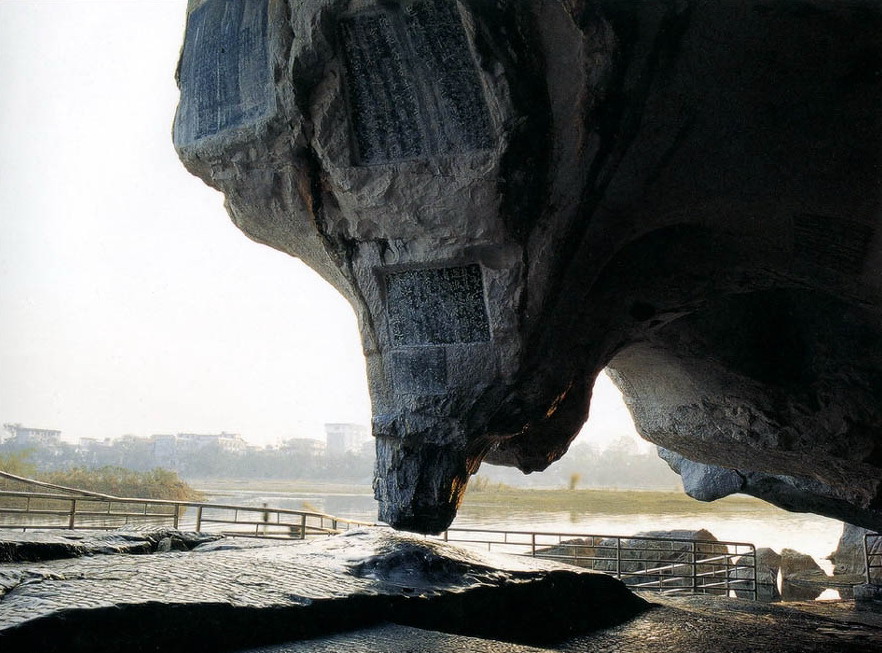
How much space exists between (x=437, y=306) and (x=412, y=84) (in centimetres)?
111

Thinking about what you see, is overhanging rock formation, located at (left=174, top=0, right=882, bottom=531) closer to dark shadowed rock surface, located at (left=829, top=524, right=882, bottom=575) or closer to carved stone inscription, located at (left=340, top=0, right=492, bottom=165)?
carved stone inscription, located at (left=340, top=0, right=492, bottom=165)

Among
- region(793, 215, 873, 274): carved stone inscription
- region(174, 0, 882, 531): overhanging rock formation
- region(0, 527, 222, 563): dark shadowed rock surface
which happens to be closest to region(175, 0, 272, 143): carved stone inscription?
region(174, 0, 882, 531): overhanging rock formation

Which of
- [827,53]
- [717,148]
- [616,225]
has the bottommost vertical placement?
[616,225]

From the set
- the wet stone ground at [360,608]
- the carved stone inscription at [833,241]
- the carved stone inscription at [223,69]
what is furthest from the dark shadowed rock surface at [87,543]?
the carved stone inscription at [833,241]

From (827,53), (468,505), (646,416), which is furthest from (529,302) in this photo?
(468,505)

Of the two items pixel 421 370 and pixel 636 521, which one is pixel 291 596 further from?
pixel 636 521

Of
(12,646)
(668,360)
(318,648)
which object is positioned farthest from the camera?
(668,360)

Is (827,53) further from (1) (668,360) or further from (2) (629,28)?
(1) (668,360)

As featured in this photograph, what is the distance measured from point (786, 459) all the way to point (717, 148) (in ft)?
10.3

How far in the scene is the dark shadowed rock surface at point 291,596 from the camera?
2.02 metres

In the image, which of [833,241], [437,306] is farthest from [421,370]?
[833,241]

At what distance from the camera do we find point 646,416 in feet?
19.1

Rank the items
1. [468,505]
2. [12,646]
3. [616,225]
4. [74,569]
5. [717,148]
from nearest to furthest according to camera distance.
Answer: [12,646]
[74,569]
[717,148]
[616,225]
[468,505]

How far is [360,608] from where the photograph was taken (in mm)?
2645
